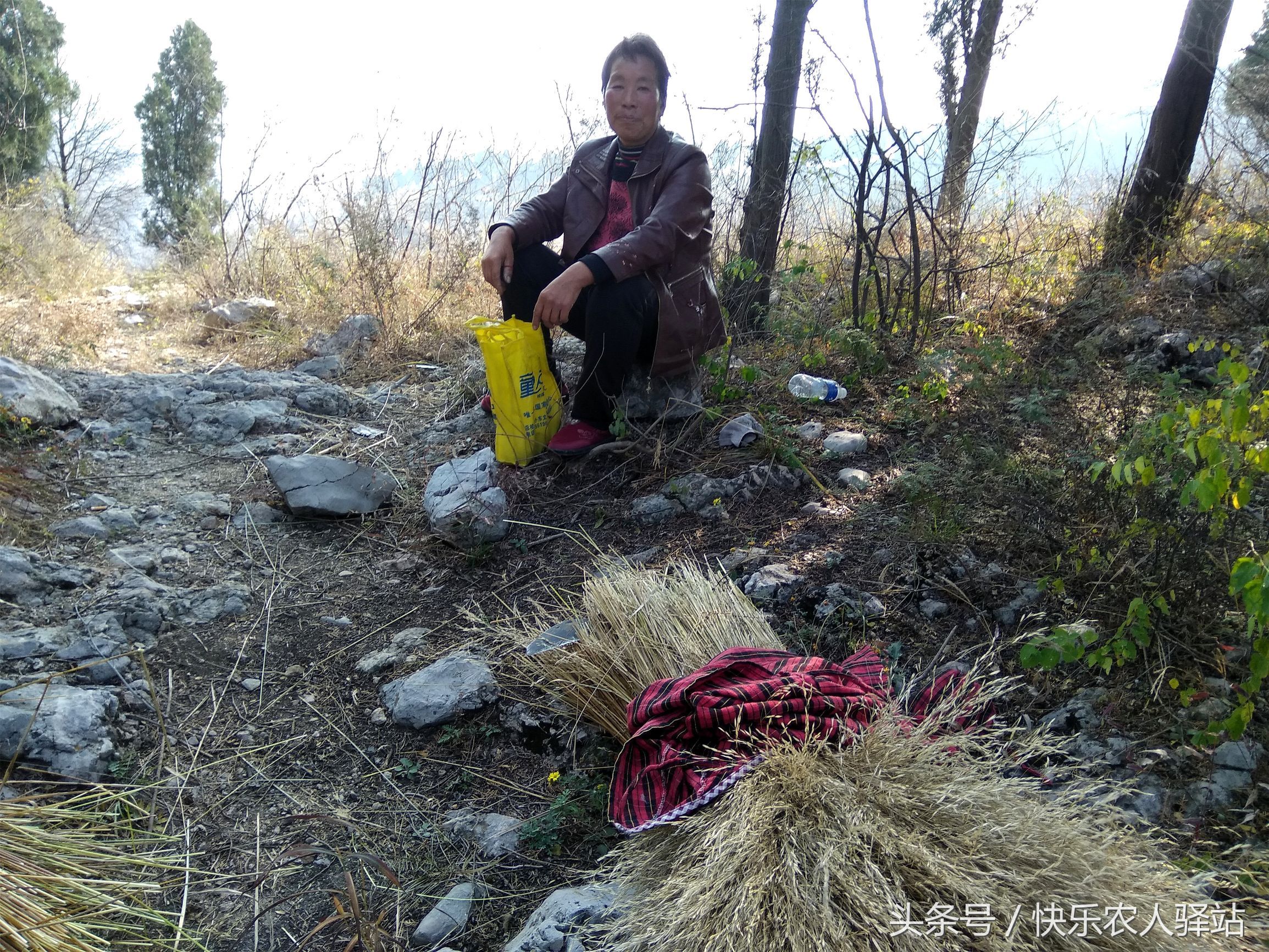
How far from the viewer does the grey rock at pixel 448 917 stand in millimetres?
1519

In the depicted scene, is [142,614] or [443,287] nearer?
[142,614]

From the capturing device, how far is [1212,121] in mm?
5203

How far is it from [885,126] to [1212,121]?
295 centimetres

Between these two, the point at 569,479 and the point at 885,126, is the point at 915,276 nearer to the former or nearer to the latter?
the point at 885,126

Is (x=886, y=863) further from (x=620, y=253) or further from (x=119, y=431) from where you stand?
(x=119, y=431)

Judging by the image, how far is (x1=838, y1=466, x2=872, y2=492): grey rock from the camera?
283 cm

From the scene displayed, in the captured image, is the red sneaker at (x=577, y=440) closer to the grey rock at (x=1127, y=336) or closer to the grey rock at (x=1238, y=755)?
the grey rock at (x=1238, y=755)

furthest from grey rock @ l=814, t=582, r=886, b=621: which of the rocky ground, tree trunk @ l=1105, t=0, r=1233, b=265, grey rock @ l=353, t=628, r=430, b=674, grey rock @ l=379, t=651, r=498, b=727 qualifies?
tree trunk @ l=1105, t=0, r=1233, b=265

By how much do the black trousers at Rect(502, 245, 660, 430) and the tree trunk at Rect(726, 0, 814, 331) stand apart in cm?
113

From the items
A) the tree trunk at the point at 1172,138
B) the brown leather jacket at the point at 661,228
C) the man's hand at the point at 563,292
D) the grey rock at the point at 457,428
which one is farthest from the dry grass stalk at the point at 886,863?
the tree trunk at the point at 1172,138

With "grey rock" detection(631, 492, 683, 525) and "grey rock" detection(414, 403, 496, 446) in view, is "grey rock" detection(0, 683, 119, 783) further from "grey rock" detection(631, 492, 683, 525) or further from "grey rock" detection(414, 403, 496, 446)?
"grey rock" detection(414, 403, 496, 446)

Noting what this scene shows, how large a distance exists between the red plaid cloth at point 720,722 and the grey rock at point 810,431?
159 cm

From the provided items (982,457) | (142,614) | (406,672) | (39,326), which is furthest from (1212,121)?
(39,326)

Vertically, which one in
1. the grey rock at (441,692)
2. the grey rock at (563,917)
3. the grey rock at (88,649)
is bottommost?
the grey rock at (563,917)
